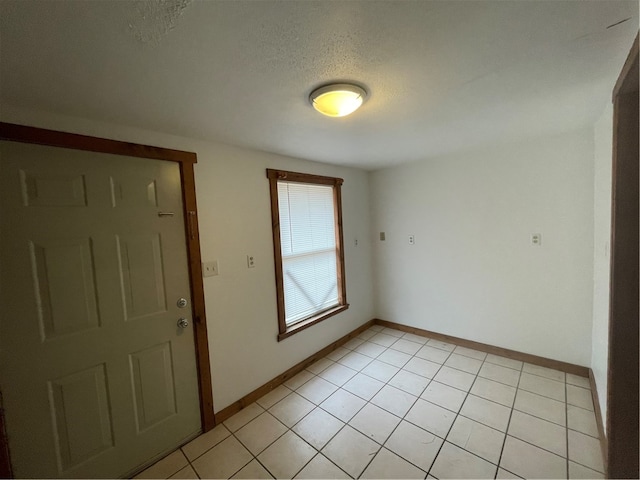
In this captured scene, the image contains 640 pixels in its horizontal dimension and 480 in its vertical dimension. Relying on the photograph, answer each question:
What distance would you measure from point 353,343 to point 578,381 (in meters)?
2.04

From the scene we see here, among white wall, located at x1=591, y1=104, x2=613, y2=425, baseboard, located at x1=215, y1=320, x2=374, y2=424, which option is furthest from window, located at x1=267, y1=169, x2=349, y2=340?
white wall, located at x1=591, y1=104, x2=613, y2=425

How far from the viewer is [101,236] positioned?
4.88 ft

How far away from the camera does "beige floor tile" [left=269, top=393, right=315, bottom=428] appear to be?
1986 mm

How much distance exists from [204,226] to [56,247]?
79 cm

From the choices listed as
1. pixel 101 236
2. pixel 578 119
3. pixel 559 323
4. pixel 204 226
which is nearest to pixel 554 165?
pixel 578 119

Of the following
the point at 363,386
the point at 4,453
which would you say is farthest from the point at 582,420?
the point at 4,453

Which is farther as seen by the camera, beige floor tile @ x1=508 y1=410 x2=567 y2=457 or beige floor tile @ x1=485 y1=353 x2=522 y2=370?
beige floor tile @ x1=485 y1=353 x2=522 y2=370

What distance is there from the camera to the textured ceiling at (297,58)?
0.81 metres

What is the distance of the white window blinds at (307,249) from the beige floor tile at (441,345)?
121 cm

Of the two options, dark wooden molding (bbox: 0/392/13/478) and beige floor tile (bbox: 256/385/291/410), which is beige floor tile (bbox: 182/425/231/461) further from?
dark wooden molding (bbox: 0/392/13/478)

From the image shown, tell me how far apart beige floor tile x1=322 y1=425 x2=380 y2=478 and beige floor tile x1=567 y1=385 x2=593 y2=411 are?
1.59 meters

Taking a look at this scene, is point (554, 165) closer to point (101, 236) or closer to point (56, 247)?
point (101, 236)

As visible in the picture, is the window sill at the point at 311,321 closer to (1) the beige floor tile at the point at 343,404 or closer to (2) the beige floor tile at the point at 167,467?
(1) the beige floor tile at the point at 343,404

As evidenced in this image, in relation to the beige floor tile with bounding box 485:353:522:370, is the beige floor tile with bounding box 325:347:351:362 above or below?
below
